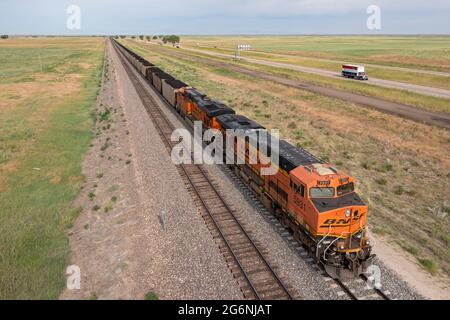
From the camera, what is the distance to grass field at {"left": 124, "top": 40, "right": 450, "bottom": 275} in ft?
54.6

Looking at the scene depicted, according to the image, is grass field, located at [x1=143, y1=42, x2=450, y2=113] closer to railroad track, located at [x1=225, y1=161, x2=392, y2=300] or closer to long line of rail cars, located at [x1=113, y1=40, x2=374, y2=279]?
long line of rail cars, located at [x1=113, y1=40, x2=374, y2=279]

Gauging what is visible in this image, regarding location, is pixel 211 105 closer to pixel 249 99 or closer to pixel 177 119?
pixel 177 119

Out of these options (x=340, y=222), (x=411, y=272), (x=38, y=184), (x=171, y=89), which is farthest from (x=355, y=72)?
(x=38, y=184)

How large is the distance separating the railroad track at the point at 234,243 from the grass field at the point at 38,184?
269 inches

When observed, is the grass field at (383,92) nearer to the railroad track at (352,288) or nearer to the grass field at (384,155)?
the grass field at (384,155)

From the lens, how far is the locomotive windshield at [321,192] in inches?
519

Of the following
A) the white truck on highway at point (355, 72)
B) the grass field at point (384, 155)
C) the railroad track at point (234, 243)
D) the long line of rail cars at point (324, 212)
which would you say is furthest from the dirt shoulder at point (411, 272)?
the white truck on highway at point (355, 72)

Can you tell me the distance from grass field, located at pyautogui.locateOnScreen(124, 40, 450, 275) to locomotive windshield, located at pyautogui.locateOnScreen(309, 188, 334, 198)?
203 inches

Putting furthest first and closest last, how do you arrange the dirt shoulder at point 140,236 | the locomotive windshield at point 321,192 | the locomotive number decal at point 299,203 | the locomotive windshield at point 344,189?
the locomotive number decal at point 299,203, the locomotive windshield at point 344,189, the locomotive windshield at point 321,192, the dirt shoulder at point 140,236

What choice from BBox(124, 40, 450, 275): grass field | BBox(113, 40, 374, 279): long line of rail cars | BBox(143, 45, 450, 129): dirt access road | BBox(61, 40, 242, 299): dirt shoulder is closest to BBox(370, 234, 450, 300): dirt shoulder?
BBox(124, 40, 450, 275): grass field

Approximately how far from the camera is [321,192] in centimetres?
1329

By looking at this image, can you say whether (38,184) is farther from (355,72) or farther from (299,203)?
(355,72)

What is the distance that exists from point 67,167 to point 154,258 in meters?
14.4

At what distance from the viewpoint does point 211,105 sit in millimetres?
27562
